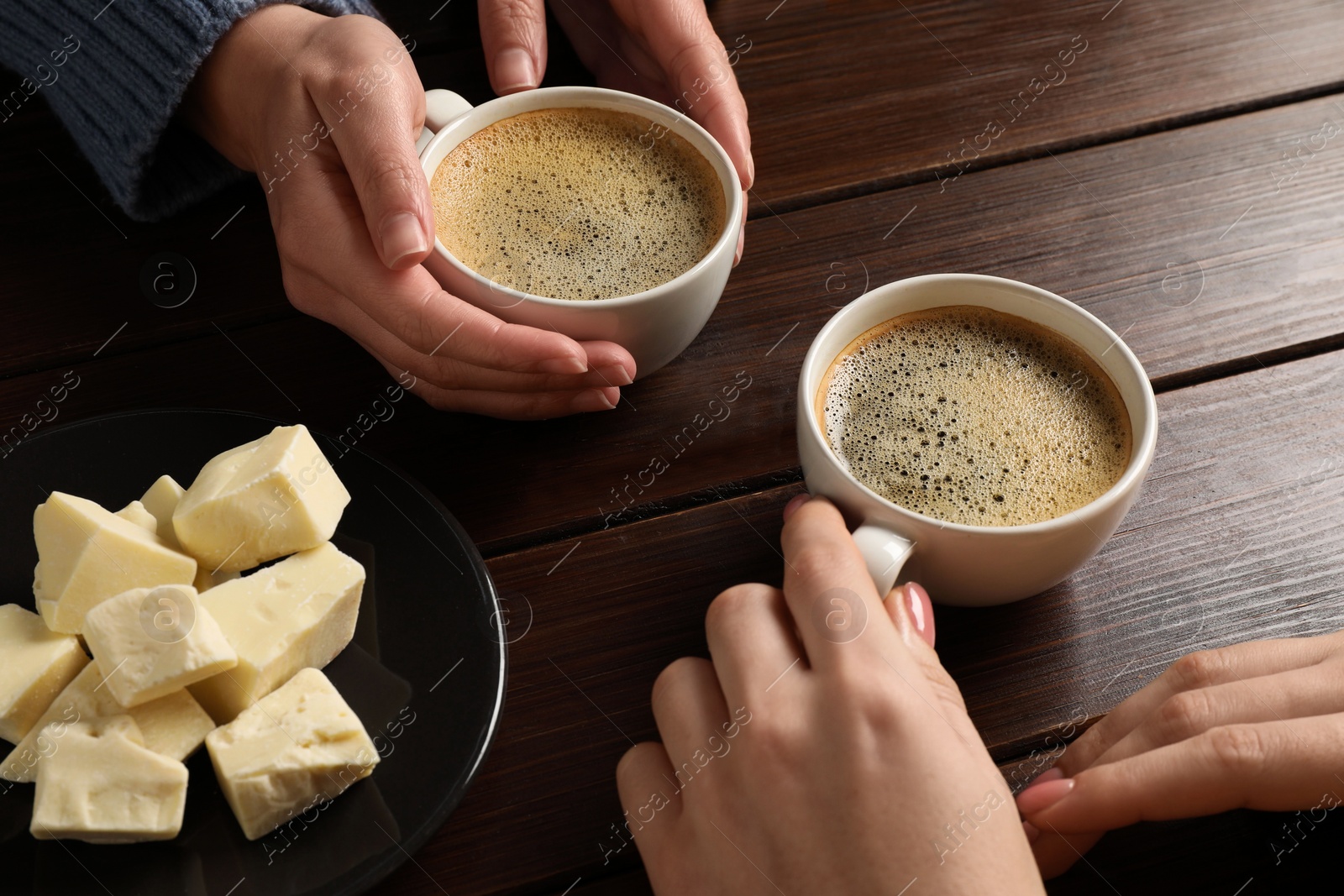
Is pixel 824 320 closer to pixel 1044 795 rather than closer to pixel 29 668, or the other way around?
pixel 1044 795

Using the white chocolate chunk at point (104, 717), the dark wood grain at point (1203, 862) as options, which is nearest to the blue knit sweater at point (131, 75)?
the white chocolate chunk at point (104, 717)

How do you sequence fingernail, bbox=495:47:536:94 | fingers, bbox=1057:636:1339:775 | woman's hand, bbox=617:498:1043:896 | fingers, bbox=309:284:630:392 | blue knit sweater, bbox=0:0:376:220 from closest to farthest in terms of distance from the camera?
woman's hand, bbox=617:498:1043:896 → fingers, bbox=1057:636:1339:775 → fingers, bbox=309:284:630:392 → blue knit sweater, bbox=0:0:376:220 → fingernail, bbox=495:47:536:94

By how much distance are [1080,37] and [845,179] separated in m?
0.37

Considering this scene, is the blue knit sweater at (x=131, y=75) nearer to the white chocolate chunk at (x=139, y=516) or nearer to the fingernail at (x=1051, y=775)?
the white chocolate chunk at (x=139, y=516)

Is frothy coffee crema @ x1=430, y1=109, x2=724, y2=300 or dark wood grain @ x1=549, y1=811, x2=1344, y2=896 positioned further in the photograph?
frothy coffee crema @ x1=430, y1=109, x2=724, y2=300

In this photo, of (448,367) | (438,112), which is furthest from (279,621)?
(438,112)

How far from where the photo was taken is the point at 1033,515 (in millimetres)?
652

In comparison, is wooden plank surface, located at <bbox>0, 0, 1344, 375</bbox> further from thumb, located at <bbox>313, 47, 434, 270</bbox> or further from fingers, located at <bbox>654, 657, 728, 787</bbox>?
fingers, located at <bbox>654, 657, 728, 787</bbox>

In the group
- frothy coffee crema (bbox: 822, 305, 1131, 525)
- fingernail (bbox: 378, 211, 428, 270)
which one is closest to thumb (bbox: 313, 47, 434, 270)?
fingernail (bbox: 378, 211, 428, 270)

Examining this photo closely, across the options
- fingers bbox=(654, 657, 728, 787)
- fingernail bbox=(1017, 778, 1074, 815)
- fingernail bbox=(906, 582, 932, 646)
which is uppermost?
fingers bbox=(654, 657, 728, 787)

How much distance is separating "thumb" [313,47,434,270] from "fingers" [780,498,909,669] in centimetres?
36

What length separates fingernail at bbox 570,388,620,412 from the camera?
790 millimetres

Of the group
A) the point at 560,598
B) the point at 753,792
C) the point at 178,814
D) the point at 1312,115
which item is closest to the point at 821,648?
the point at 753,792

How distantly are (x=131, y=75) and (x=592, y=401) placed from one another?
0.50m
